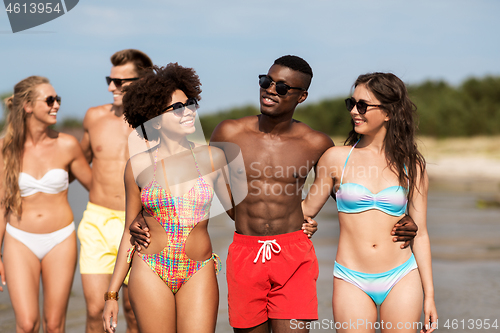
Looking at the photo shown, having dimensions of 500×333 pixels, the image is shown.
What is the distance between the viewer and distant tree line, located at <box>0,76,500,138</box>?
114 feet

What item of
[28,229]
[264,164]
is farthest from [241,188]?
[28,229]

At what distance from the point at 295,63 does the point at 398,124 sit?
0.91 meters

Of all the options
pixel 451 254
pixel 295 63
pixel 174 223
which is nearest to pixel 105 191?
pixel 174 223

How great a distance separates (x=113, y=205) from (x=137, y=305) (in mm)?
Answer: 2119

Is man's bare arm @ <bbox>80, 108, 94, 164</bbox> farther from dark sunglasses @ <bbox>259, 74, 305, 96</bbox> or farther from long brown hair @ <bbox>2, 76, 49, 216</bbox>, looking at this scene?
dark sunglasses @ <bbox>259, 74, 305, 96</bbox>

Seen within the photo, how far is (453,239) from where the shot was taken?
1091 centimetres

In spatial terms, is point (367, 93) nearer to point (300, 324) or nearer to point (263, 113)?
point (263, 113)

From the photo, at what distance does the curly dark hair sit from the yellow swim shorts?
72.1 inches

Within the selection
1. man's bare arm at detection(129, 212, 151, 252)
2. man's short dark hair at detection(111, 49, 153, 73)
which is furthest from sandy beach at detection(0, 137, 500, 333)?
man's short dark hair at detection(111, 49, 153, 73)

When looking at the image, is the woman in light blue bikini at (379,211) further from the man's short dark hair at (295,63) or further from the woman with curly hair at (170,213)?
the woman with curly hair at (170,213)

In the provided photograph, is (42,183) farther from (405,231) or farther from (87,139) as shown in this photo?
(405,231)

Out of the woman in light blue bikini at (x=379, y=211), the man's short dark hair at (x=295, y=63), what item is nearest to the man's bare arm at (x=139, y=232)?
the woman in light blue bikini at (x=379, y=211)

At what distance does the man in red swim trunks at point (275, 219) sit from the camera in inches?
144

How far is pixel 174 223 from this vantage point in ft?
10.7
